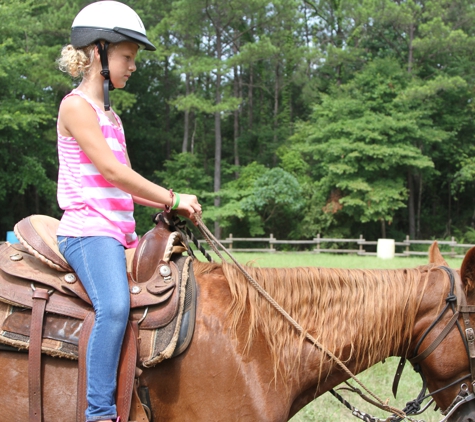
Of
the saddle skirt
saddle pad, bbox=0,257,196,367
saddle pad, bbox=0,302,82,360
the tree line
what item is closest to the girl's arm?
the saddle skirt

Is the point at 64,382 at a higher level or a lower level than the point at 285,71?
lower

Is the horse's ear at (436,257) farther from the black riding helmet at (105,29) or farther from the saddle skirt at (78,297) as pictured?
the black riding helmet at (105,29)

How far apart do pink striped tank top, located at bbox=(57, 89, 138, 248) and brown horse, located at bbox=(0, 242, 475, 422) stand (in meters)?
0.50

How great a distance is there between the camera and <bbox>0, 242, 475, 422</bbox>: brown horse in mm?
2064

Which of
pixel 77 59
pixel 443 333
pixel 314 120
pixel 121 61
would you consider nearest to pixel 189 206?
pixel 121 61

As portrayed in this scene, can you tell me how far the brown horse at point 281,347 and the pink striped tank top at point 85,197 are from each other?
502 millimetres

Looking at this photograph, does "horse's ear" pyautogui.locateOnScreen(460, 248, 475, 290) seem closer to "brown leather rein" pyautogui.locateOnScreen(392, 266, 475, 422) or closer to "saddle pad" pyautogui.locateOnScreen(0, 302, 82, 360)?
"brown leather rein" pyautogui.locateOnScreen(392, 266, 475, 422)

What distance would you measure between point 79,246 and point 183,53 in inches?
1133

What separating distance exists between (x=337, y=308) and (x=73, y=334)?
121 centimetres

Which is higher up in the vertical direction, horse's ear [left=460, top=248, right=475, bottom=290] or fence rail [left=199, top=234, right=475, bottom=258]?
horse's ear [left=460, top=248, right=475, bottom=290]

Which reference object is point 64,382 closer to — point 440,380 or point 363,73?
point 440,380

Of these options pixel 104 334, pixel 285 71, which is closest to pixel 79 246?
pixel 104 334

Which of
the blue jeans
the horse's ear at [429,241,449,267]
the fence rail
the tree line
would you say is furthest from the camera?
the fence rail

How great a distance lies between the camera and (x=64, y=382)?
2059mm
